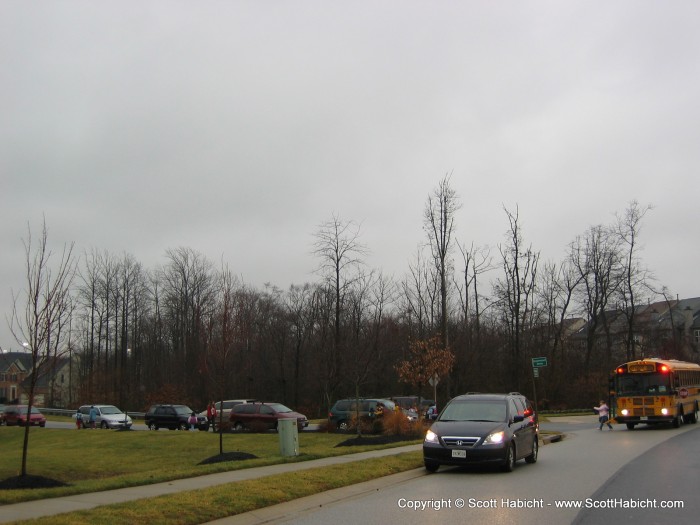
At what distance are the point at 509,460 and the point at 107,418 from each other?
34422 mm

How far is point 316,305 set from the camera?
6147 centimetres

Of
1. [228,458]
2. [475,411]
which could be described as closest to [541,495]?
[475,411]

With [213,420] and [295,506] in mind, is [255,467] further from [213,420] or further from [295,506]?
[213,420]

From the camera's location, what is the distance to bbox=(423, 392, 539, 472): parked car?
13.4 m

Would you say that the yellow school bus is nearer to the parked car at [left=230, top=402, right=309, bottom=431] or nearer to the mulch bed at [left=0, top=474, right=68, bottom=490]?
the parked car at [left=230, top=402, right=309, bottom=431]

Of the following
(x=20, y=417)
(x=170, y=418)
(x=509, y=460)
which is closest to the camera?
(x=509, y=460)

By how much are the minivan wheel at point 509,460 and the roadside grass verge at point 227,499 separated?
223cm

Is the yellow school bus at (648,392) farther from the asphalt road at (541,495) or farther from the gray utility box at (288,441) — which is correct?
the gray utility box at (288,441)

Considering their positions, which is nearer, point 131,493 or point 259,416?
point 131,493

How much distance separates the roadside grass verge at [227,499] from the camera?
8.70m

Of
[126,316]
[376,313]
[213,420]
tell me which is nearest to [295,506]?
[213,420]

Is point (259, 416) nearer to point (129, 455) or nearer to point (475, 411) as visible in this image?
point (129, 455)

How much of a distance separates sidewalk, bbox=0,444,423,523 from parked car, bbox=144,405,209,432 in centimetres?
2594

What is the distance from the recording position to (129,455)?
24.7m
